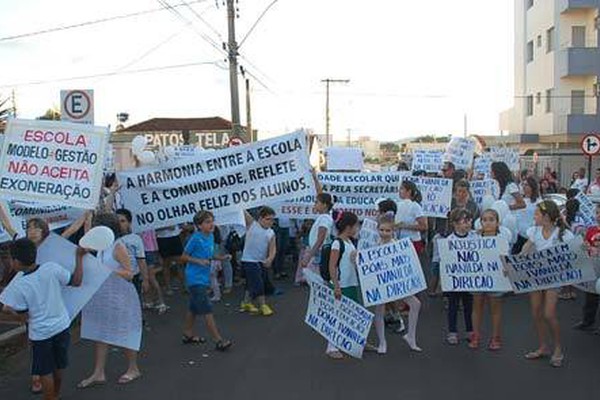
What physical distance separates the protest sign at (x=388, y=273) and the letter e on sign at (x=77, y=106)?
16.8ft

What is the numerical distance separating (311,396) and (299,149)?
13.6ft

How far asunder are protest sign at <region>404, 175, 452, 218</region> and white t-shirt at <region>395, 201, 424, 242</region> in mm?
2415

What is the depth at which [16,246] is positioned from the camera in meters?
6.26

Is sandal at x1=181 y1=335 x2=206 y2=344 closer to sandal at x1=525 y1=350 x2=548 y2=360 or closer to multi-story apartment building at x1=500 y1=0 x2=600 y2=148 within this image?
sandal at x1=525 y1=350 x2=548 y2=360

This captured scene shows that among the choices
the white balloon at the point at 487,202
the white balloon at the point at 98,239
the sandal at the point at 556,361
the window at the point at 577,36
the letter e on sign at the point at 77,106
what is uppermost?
the window at the point at 577,36

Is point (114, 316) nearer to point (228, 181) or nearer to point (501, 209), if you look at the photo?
point (228, 181)

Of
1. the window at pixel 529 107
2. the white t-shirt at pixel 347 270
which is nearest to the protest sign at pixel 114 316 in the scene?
the white t-shirt at pixel 347 270

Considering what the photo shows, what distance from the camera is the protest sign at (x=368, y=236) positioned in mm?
9195

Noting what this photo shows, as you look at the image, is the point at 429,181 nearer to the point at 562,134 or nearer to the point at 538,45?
the point at 562,134

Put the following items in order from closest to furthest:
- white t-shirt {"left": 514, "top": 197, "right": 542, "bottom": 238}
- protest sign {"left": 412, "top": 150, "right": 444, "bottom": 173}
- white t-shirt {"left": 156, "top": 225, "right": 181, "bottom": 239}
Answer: white t-shirt {"left": 156, "top": 225, "right": 181, "bottom": 239} → white t-shirt {"left": 514, "top": 197, "right": 542, "bottom": 238} → protest sign {"left": 412, "top": 150, "right": 444, "bottom": 173}

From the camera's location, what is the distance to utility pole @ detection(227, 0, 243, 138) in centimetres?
2564

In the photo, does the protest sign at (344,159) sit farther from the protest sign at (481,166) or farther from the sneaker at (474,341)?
the sneaker at (474,341)

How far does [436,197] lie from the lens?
504 inches

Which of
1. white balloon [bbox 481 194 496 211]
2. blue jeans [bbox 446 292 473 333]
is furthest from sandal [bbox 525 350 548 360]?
white balloon [bbox 481 194 496 211]
